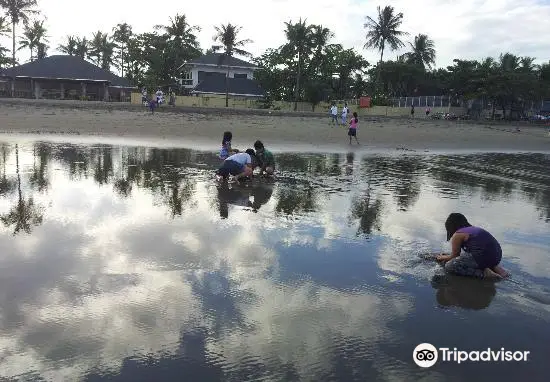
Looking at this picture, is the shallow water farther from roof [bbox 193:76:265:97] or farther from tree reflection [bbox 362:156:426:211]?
roof [bbox 193:76:265:97]

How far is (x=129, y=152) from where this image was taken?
17297 millimetres

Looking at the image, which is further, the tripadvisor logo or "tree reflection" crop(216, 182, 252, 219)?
"tree reflection" crop(216, 182, 252, 219)

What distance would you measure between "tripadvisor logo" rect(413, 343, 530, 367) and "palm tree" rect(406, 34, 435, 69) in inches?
2888

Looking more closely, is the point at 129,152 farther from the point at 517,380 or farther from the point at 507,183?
the point at 517,380

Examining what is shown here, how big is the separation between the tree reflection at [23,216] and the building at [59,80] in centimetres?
4240

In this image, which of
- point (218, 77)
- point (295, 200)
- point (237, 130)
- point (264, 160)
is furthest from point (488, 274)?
point (218, 77)

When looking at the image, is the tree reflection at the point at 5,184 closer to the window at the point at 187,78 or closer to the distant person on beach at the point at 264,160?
the distant person on beach at the point at 264,160

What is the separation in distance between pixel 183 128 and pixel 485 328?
24.3 metres

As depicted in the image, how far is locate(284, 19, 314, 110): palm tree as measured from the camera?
52656 millimetres

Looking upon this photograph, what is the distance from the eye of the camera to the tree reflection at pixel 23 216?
283 inches

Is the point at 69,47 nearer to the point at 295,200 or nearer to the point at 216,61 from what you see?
the point at 216,61

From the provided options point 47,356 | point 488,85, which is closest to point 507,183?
point 47,356

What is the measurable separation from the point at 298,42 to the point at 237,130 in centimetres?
2961

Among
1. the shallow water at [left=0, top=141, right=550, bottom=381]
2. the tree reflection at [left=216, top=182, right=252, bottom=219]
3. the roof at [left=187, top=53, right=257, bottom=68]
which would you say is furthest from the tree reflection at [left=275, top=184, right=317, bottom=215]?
the roof at [left=187, top=53, right=257, bottom=68]
